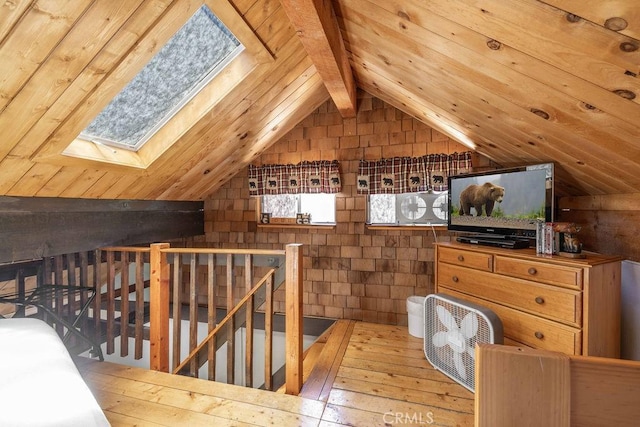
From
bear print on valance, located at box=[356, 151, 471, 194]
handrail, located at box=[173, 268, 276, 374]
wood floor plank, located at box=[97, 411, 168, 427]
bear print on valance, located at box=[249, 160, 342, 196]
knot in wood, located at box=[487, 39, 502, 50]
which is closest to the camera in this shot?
knot in wood, located at box=[487, 39, 502, 50]

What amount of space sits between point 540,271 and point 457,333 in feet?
2.44

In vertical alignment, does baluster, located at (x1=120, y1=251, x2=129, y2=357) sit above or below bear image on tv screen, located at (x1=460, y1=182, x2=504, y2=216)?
below

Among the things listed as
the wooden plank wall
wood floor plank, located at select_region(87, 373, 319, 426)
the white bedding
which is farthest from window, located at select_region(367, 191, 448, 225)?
the white bedding

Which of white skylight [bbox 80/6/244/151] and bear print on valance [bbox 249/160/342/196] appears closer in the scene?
white skylight [bbox 80/6/244/151]

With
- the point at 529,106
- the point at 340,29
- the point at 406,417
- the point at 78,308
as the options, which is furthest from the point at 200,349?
the point at 529,106

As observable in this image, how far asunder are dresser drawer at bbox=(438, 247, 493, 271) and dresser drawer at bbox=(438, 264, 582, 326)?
0.05 m

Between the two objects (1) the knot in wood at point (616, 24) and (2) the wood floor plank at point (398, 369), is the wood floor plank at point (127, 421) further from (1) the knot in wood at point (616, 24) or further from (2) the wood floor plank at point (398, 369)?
(1) the knot in wood at point (616, 24)

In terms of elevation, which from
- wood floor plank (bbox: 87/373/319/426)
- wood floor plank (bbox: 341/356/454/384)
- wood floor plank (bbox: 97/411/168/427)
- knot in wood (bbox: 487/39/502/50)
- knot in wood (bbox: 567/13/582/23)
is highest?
knot in wood (bbox: 487/39/502/50)

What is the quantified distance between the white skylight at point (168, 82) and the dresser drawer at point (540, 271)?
266 centimetres

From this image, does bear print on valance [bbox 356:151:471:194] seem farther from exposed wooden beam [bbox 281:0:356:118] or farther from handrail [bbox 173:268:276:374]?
handrail [bbox 173:268:276:374]

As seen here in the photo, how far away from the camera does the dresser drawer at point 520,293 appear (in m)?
1.82

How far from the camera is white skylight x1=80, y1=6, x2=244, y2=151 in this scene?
79.0 inches

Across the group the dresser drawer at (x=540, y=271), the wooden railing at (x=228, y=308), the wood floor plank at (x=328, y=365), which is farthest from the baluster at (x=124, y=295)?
the dresser drawer at (x=540, y=271)

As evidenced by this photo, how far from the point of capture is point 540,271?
1.97 meters
